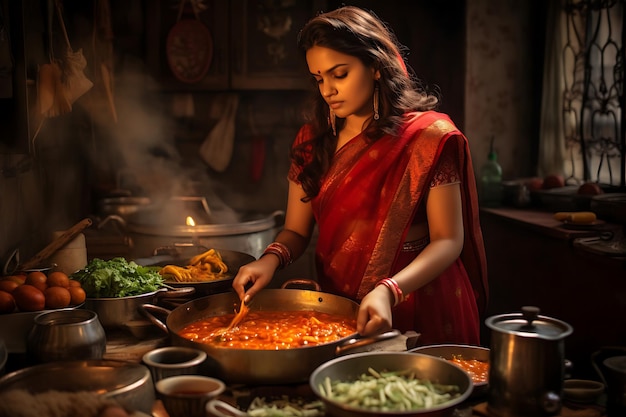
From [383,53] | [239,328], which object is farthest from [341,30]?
[239,328]

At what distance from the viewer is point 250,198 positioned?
6082 mm

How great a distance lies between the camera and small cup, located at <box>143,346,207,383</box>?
5.12 ft

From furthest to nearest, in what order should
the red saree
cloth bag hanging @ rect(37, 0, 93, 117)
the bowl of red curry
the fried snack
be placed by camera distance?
cloth bag hanging @ rect(37, 0, 93, 117) < the fried snack < the red saree < the bowl of red curry

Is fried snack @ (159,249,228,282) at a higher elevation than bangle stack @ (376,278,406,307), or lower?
lower

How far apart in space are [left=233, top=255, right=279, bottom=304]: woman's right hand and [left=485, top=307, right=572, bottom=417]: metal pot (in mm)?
973

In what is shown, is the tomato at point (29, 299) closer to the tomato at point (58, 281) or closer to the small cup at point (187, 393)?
the tomato at point (58, 281)

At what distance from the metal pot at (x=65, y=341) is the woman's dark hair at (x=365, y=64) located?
1.22m

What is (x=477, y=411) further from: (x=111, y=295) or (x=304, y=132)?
(x=304, y=132)

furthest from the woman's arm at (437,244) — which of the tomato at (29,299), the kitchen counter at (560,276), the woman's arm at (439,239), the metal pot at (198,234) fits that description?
the metal pot at (198,234)

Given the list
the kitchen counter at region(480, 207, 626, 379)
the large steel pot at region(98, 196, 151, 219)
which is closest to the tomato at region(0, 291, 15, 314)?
the large steel pot at region(98, 196, 151, 219)

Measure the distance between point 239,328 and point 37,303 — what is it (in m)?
0.62

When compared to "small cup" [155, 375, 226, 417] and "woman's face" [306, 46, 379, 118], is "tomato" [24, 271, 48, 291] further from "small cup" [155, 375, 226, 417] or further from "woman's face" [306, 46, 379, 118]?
"woman's face" [306, 46, 379, 118]

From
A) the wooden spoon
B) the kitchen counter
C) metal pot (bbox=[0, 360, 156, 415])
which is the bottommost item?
the kitchen counter

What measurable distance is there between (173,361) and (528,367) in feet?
2.81
